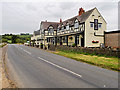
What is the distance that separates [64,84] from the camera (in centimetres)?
576

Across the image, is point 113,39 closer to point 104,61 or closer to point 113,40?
point 113,40

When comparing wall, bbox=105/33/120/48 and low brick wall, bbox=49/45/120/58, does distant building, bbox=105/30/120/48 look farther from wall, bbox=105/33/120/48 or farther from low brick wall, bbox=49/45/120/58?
low brick wall, bbox=49/45/120/58

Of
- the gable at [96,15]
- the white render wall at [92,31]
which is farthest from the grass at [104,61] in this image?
the gable at [96,15]

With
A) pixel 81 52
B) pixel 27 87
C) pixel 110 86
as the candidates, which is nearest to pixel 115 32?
pixel 81 52

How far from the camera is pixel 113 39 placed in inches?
842

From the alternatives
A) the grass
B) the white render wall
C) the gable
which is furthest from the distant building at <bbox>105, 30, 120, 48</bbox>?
the grass

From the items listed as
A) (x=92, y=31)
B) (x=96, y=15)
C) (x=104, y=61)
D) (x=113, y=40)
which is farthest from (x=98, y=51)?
(x=96, y=15)

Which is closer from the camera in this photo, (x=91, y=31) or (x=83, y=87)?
(x=83, y=87)

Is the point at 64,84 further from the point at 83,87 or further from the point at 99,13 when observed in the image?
the point at 99,13

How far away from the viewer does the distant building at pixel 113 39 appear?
804 inches

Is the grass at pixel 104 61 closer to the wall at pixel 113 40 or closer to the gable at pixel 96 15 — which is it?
the wall at pixel 113 40

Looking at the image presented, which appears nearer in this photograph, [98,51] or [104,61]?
[104,61]

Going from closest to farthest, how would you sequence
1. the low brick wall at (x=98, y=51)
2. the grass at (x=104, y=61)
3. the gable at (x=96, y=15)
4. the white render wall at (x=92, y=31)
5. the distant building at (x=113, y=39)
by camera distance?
the grass at (x=104, y=61), the low brick wall at (x=98, y=51), the distant building at (x=113, y=39), the white render wall at (x=92, y=31), the gable at (x=96, y=15)

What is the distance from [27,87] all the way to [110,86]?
15.7 feet
